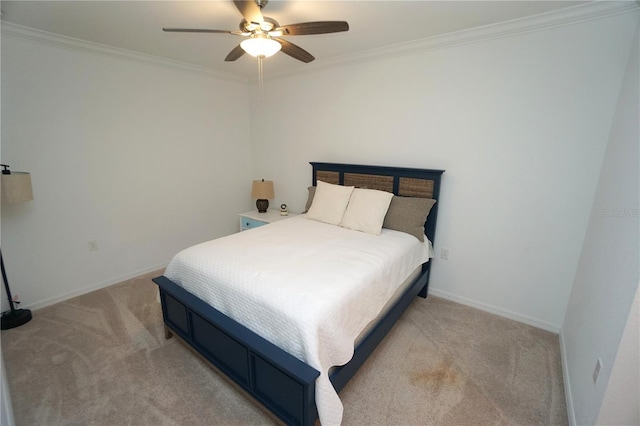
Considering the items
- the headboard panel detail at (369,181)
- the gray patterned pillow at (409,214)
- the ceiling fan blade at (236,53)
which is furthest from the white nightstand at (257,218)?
the ceiling fan blade at (236,53)

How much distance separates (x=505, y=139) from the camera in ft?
7.67

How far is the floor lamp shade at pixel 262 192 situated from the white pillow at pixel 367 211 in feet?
4.72

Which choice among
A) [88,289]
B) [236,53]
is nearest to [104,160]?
[88,289]

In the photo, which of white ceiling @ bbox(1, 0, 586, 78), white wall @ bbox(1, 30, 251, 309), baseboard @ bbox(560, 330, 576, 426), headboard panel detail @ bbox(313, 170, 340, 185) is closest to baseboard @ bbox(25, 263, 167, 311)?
white wall @ bbox(1, 30, 251, 309)

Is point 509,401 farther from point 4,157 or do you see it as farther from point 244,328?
point 4,157

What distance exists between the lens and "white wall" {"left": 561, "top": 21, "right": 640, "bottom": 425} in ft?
4.12

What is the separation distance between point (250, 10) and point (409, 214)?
6.55 ft

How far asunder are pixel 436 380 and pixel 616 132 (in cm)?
201

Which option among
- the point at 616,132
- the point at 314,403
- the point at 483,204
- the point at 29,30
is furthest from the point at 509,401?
the point at 29,30

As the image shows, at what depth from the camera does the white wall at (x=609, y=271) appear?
1.25 m

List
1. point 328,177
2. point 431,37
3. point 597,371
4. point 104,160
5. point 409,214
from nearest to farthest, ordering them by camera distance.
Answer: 1. point 597,371
2. point 431,37
3. point 409,214
4. point 104,160
5. point 328,177

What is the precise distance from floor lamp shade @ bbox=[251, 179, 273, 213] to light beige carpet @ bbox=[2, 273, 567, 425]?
1817 millimetres

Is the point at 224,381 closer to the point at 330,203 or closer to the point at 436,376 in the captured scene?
the point at 436,376

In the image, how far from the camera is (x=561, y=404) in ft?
5.51
